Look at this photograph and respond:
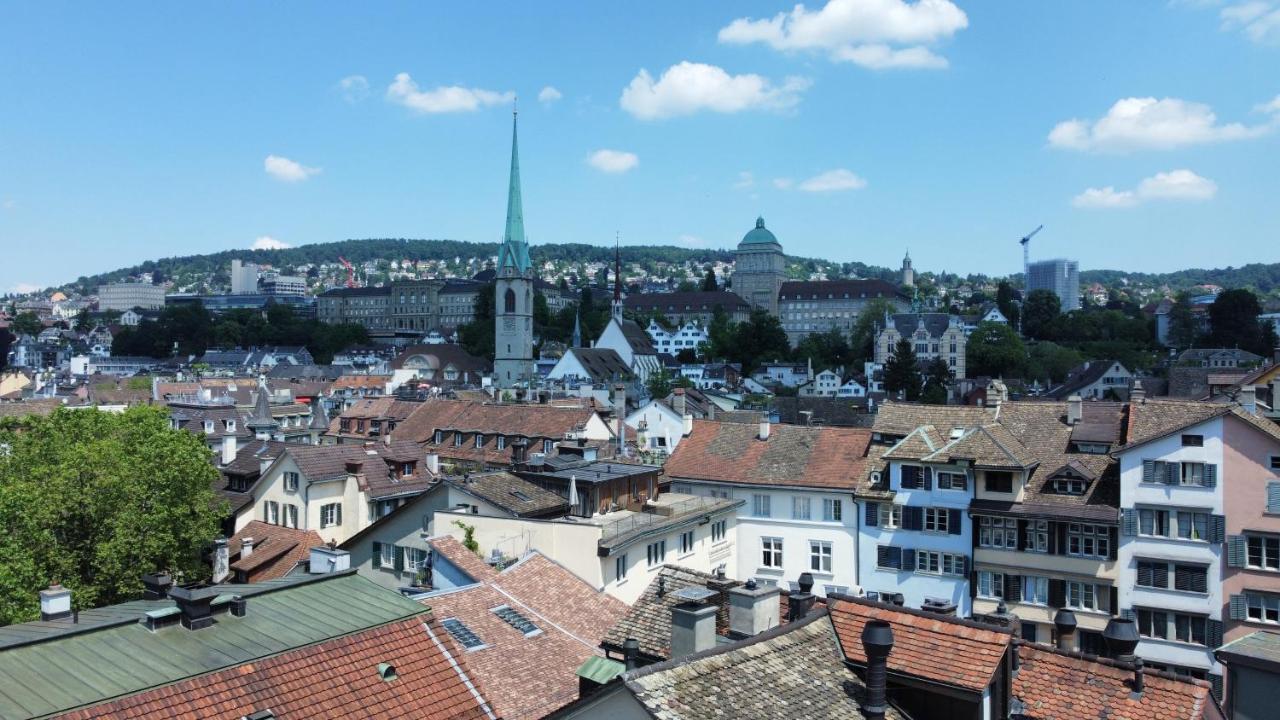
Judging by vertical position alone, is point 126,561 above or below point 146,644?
Answer: below

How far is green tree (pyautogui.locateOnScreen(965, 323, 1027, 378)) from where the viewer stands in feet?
468

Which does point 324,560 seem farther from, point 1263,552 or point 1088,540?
point 1263,552

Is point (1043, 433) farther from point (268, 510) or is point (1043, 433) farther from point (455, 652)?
point (268, 510)

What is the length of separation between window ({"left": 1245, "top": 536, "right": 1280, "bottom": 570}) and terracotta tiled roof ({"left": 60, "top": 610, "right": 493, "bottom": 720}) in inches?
1011

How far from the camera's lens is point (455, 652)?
16281mm

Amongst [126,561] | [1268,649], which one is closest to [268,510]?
[126,561]

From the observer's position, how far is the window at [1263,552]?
29.6m

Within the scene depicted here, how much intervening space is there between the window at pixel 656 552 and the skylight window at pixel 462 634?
33.9ft

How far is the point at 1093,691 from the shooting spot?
13.7m

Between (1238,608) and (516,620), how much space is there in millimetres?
22551

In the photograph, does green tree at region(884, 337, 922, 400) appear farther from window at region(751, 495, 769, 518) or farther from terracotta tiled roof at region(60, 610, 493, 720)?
terracotta tiled roof at region(60, 610, 493, 720)

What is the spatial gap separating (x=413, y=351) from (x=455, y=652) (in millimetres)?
154519

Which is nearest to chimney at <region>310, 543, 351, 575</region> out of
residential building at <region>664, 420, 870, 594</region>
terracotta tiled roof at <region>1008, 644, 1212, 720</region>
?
terracotta tiled roof at <region>1008, 644, 1212, 720</region>

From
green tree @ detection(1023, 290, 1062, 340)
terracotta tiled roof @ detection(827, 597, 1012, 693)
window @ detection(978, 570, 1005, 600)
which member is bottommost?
window @ detection(978, 570, 1005, 600)
